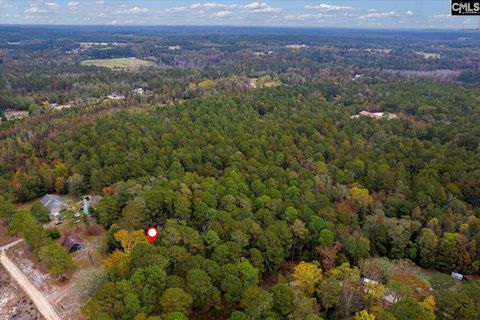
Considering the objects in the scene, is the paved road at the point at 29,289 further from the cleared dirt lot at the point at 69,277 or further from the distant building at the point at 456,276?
the distant building at the point at 456,276

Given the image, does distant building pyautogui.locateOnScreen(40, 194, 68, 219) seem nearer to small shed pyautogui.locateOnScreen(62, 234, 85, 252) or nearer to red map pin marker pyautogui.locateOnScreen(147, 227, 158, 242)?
small shed pyautogui.locateOnScreen(62, 234, 85, 252)

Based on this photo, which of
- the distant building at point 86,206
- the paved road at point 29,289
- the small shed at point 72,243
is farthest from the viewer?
the distant building at point 86,206

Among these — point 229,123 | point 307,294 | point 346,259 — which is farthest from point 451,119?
point 307,294

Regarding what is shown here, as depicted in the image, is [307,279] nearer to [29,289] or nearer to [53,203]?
[29,289]

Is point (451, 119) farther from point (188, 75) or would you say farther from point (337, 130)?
point (188, 75)

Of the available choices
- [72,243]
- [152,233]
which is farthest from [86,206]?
[152,233]

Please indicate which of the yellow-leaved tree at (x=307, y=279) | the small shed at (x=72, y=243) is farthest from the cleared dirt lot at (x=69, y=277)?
the yellow-leaved tree at (x=307, y=279)
